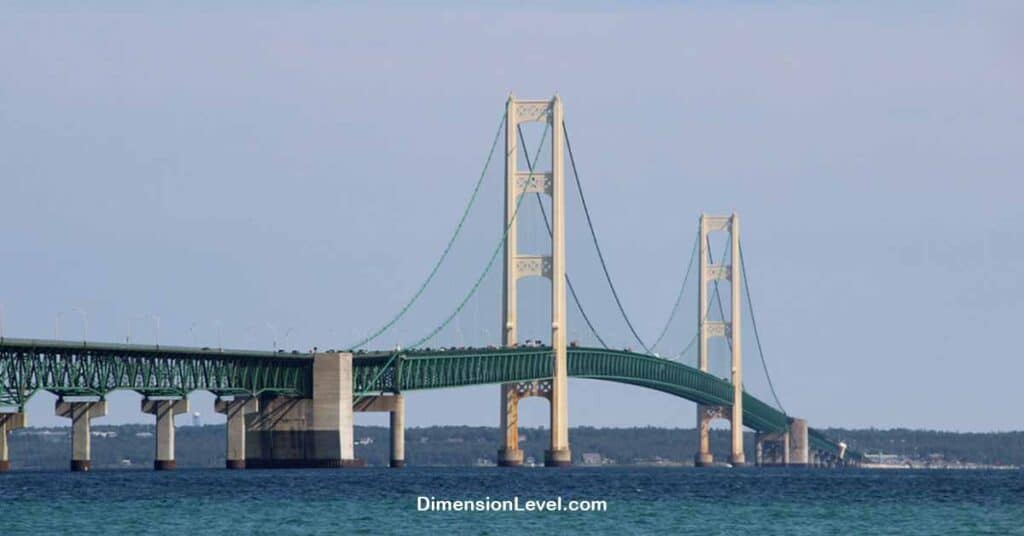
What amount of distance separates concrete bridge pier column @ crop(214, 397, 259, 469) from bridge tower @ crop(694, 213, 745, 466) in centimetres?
6494

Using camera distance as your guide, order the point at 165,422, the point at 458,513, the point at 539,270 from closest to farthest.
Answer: the point at 458,513, the point at 165,422, the point at 539,270

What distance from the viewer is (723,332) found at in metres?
192

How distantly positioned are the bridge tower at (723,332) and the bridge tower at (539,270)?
4304 cm

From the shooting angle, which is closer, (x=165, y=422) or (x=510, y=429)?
(x=165, y=422)

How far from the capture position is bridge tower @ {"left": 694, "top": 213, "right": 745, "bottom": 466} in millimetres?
186125

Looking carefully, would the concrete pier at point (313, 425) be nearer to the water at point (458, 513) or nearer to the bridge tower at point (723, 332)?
the water at point (458, 513)

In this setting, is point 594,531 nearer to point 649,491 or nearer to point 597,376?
point 649,491

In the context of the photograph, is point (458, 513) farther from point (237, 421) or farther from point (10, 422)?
point (237, 421)

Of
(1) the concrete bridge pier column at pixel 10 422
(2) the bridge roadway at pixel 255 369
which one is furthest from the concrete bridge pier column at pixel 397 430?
(1) the concrete bridge pier column at pixel 10 422

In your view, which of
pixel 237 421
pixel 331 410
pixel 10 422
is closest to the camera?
pixel 10 422

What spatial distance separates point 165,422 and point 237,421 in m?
3.92

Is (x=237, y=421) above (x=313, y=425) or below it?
above

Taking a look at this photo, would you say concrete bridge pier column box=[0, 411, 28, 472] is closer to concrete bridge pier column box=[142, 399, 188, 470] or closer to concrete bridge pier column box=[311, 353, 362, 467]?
concrete bridge pier column box=[142, 399, 188, 470]

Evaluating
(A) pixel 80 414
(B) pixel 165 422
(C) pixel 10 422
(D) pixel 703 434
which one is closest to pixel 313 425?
(B) pixel 165 422
